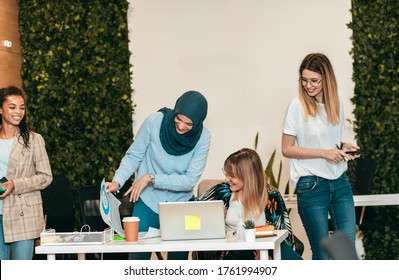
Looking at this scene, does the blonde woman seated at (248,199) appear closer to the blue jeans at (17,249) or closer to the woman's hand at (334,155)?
the woman's hand at (334,155)

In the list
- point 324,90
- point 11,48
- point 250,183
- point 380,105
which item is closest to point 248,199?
point 250,183

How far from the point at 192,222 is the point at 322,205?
0.79 m

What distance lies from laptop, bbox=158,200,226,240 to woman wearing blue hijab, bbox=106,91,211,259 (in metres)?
0.43

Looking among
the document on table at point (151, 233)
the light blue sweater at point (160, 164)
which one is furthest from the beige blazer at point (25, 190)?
the document on table at point (151, 233)

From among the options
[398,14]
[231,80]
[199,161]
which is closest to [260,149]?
[231,80]

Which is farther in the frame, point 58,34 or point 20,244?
point 58,34

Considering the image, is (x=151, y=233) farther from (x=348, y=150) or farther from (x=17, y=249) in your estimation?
(x=348, y=150)

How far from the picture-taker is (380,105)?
6234mm

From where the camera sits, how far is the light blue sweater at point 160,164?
3.97 m

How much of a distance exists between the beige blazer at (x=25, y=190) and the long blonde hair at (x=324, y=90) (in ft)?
5.58

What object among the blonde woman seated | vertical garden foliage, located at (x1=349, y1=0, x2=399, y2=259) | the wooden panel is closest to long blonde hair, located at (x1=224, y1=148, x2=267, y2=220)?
the blonde woman seated

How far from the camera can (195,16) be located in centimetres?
673

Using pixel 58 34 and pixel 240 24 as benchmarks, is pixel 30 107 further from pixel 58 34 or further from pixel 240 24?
pixel 240 24
